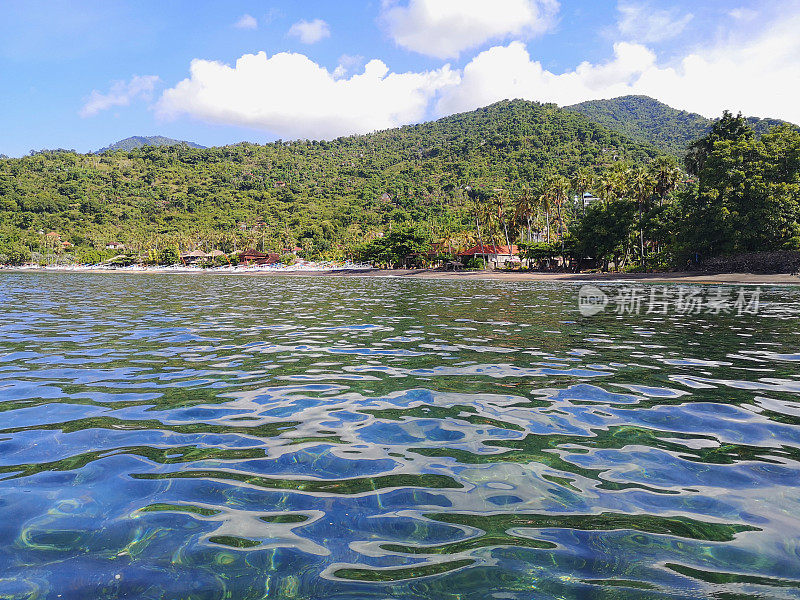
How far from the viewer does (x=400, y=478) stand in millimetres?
5227

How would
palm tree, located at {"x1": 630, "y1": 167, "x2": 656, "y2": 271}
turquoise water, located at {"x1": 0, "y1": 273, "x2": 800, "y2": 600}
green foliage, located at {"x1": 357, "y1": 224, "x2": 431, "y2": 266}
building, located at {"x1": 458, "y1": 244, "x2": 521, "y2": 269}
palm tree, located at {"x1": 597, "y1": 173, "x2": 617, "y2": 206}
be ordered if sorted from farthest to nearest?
1. building, located at {"x1": 458, "y1": 244, "x2": 521, "y2": 269}
2. green foliage, located at {"x1": 357, "y1": 224, "x2": 431, "y2": 266}
3. palm tree, located at {"x1": 597, "y1": 173, "x2": 617, "y2": 206}
4. palm tree, located at {"x1": 630, "y1": 167, "x2": 656, "y2": 271}
5. turquoise water, located at {"x1": 0, "y1": 273, "x2": 800, "y2": 600}

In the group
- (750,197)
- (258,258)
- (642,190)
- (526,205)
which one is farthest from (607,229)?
(258,258)

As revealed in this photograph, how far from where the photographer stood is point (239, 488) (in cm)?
497

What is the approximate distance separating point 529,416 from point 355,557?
4.42 meters

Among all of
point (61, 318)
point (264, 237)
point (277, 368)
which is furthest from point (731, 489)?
point (264, 237)

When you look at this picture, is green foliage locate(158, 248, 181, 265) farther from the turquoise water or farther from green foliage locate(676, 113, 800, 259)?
the turquoise water

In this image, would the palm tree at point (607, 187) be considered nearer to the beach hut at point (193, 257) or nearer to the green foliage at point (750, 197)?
the green foliage at point (750, 197)

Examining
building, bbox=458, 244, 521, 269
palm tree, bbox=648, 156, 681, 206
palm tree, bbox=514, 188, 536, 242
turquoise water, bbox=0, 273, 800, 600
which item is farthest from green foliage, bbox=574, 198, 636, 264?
turquoise water, bbox=0, 273, 800, 600

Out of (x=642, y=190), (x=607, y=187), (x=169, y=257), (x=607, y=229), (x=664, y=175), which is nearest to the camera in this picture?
(x=642, y=190)

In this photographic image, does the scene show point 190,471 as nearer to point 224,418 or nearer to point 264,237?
point 224,418

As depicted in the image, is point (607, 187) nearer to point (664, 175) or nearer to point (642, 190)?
point (664, 175)

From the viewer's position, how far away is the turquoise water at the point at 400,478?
139 inches

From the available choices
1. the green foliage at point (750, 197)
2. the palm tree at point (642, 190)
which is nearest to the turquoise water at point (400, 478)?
the green foliage at point (750, 197)

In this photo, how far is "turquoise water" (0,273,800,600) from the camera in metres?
3.53
